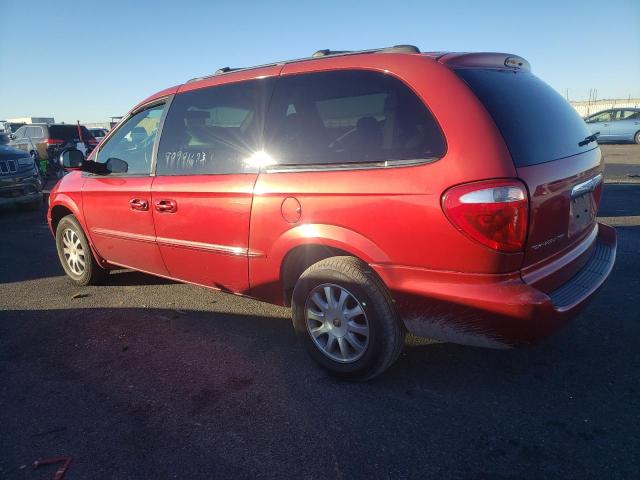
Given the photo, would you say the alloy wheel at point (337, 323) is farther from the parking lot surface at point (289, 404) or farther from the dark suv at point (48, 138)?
the dark suv at point (48, 138)

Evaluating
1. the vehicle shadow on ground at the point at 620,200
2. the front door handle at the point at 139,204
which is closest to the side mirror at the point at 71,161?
the front door handle at the point at 139,204

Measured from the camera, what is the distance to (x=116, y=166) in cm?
389

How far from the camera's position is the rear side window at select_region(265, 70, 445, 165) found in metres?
2.30

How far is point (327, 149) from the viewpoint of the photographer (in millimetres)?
2602

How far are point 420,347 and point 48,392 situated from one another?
237 cm

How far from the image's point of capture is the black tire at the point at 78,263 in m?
4.45

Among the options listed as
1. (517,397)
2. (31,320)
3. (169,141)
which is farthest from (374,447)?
(31,320)

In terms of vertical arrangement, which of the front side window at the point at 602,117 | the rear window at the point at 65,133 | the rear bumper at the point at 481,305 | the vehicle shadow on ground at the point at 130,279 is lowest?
the vehicle shadow on ground at the point at 130,279

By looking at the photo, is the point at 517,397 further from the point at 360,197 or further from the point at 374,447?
the point at 360,197

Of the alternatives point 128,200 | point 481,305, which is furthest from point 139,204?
point 481,305

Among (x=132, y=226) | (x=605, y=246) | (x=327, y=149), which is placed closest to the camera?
(x=327, y=149)

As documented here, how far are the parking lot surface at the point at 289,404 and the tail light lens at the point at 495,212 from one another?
3.12 feet

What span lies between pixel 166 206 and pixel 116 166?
2.97 ft

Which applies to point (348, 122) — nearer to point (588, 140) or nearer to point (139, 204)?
point (588, 140)
